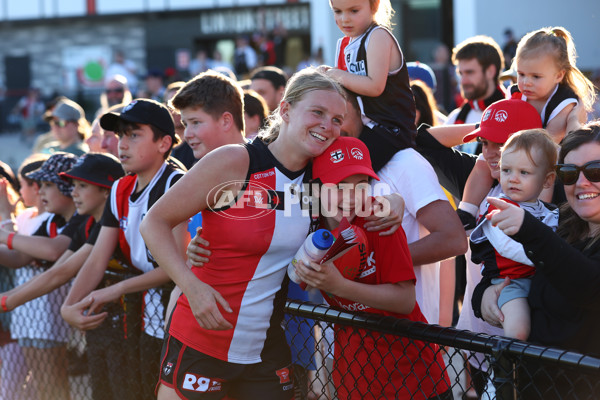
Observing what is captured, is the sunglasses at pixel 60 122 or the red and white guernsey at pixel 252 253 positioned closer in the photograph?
the red and white guernsey at pixel 252 253

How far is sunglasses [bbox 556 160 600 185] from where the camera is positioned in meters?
2.54

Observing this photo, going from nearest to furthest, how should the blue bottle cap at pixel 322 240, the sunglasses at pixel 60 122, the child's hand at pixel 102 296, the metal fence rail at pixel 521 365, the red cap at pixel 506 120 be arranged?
the metal fence rail at pixel 521 365
the blue bottle cap at pixel 322 240
the red cap at pixel 506 120
the child's hand at pixel 102 296
the sunglasses at pixel 60 122

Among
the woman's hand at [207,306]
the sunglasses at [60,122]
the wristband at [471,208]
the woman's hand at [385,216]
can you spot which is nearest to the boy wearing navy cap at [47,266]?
the woman's hand at [207,306]

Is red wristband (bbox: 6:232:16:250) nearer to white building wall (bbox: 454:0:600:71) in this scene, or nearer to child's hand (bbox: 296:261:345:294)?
child's hand (bbox: 296:261:345:294)

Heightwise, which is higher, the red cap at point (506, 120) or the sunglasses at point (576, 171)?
the red cap at point (506, 120)

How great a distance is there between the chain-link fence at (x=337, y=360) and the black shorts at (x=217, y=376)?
20cm

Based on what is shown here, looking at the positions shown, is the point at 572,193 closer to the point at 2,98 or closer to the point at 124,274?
the point at 124,274

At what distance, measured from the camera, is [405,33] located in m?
18.7

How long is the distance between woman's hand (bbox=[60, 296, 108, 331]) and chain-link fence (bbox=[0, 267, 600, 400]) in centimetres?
21

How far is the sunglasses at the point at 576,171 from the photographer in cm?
254

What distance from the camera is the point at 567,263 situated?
7.56 ft

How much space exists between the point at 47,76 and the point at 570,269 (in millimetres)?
33594

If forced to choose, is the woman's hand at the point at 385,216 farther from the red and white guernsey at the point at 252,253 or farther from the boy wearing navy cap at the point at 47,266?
the boy wearing navy cap at the point at 47,266

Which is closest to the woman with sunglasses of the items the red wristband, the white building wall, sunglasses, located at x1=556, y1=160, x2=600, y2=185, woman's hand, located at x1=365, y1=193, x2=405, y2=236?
sunglasses, located at x1=556, y1=160, x2=600, y2=185
